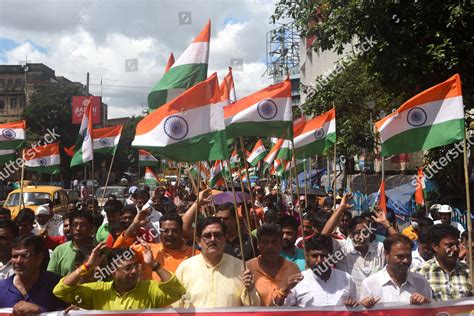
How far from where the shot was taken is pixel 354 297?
4000mm

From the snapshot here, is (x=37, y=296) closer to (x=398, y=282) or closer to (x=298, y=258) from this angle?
(x=298, y=258)

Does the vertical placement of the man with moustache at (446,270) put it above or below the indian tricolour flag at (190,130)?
below

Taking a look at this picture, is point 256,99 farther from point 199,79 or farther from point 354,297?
point 354,297

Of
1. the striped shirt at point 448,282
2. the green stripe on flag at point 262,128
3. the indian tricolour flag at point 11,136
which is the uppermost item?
the indian tricolour flag at point 11,136

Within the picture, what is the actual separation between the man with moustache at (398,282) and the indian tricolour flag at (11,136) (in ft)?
29.6

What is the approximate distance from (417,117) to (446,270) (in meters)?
2.09

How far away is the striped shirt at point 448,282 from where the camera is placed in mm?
4238

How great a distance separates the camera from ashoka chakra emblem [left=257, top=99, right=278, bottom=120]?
19.5ft

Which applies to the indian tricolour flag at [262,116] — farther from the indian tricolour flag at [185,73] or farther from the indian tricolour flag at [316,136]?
the indian tricolour flag at [316,136]

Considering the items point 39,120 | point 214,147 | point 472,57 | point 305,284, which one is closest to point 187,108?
point 214,147

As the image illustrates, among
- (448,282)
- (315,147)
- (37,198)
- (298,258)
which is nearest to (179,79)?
(298,258)

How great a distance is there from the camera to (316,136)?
9281mm

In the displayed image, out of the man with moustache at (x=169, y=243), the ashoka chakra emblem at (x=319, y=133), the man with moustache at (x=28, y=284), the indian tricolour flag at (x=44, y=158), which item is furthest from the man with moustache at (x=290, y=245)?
the indian tricolour flag at (x=44, y=158)

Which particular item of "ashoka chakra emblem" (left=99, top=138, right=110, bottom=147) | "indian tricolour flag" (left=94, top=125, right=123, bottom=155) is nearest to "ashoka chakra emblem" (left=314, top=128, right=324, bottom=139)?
"indian tricolour flag" (left=94, top=125, right=123, bottom=155)
